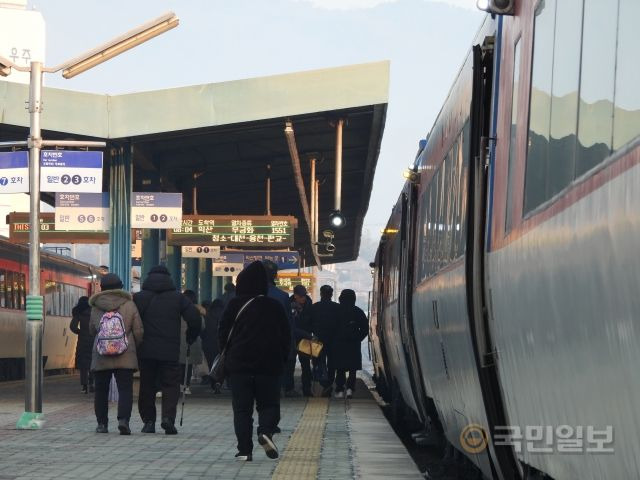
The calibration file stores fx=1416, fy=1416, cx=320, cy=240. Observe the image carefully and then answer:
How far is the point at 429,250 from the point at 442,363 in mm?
1691

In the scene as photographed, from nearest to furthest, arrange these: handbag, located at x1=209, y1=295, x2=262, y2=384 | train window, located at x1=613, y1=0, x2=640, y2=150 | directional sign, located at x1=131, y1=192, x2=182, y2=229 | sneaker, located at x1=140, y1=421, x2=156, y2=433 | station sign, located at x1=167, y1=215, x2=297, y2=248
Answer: train window, located at x1=613, y1=0, x2=640, y2=150 → handbag, located at x1=209, y1=295, x2=262, y2=384 → sneaker, located at x1=140, y1=421, x2=156, y2=433 → directional sign, located at x1=131, y1=192, x2=182, y2=229 → station sign, located at x1=167, y1=215, x2=297, y2=248

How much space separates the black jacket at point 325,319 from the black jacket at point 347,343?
0.08 meters

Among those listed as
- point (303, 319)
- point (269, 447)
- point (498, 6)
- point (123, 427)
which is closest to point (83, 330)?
point (303, 319)

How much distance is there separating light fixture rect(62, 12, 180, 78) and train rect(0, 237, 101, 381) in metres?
14.2

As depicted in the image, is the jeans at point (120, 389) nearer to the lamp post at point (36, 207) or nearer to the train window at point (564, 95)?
the lamp post at point (36, 207)

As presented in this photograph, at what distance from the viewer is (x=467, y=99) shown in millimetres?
9008

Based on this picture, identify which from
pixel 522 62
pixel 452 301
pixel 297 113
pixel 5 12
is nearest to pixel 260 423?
pixel 452 301

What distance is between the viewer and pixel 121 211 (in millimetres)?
22891

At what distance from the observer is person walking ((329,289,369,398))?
22125mm

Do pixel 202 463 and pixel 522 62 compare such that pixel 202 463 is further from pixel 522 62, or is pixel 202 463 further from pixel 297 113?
pixel 297 113

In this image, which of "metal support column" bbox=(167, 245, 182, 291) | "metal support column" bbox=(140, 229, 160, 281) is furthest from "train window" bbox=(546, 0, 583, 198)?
Result: "metal support column" bbox=(167, 245, 182, 291)

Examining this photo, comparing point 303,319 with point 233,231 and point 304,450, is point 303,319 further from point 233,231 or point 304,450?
point 304,450

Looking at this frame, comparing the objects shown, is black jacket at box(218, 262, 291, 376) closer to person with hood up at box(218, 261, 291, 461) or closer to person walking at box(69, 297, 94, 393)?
person with hood up at box(218, 261, 291, 461)
